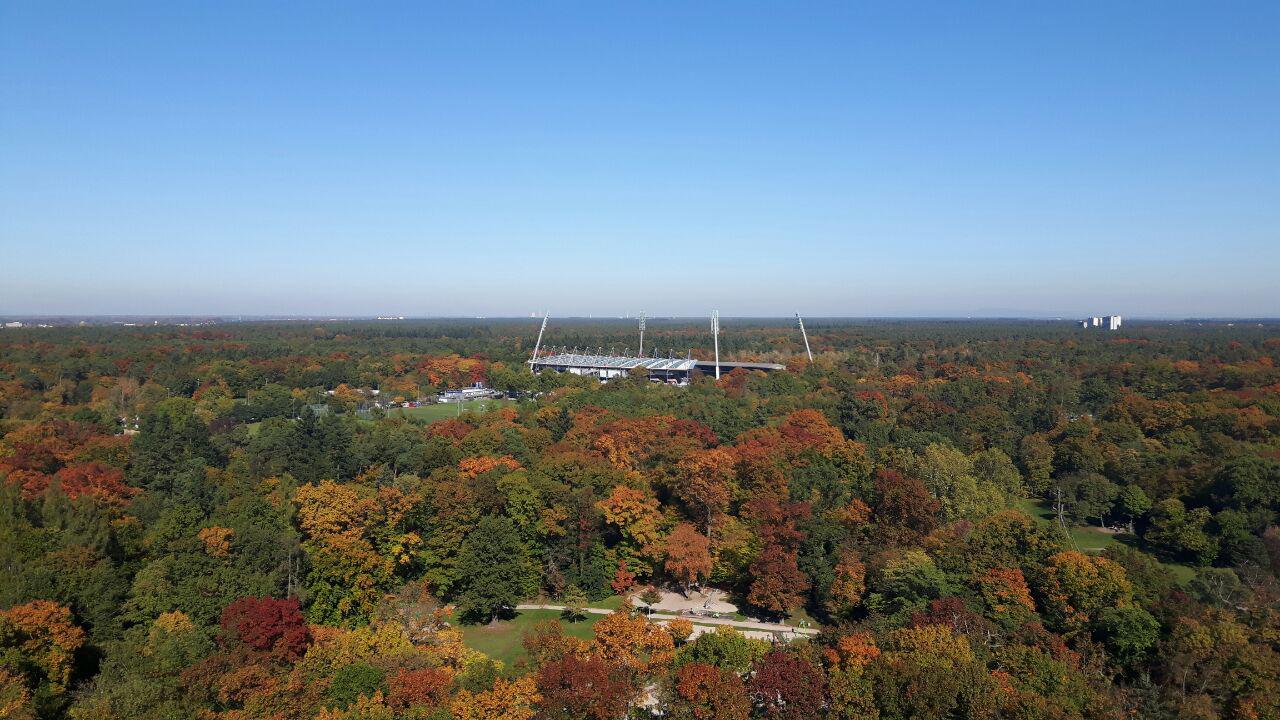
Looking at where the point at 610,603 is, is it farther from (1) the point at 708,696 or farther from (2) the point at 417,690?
(2) the point at 417,690

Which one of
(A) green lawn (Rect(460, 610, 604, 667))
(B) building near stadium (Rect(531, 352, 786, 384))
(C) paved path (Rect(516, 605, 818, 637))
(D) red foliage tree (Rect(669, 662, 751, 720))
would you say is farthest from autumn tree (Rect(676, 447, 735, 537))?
(B) building near stadium (Rect(531, 352, 786, 384))

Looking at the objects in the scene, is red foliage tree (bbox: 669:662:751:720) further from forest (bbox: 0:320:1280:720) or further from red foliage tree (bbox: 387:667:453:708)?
red foliage tree (bbox: 387:667:453:708)

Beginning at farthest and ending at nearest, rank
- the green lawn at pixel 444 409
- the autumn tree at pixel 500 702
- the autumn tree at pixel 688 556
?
the green lawn at pixel 444 409, the autumn tree at pixel 688 556, the autumn tree at pixel 500 702

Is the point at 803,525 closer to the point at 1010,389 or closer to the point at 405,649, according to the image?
the point at 405,649

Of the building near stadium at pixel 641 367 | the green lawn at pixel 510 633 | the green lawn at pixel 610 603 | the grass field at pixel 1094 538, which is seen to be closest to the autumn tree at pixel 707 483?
the green lawn at pixel 610 603

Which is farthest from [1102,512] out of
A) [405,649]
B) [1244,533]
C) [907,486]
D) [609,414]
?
[405,649]

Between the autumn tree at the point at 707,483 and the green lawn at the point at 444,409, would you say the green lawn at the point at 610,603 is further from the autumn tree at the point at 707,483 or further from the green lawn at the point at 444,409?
the green lawn at the point at 444,409
